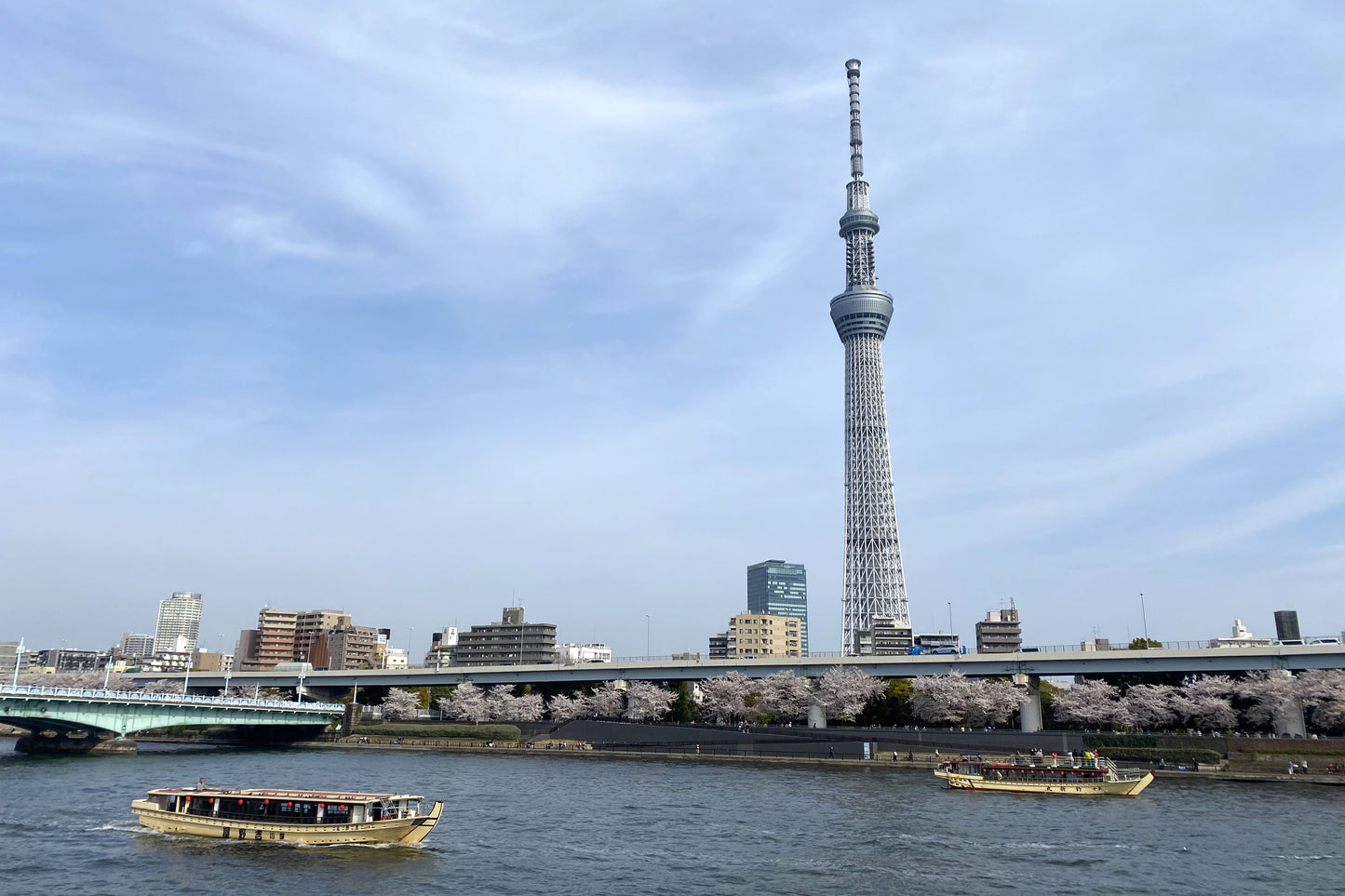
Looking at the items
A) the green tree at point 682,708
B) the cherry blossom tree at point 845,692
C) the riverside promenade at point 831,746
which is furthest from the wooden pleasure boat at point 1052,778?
the green tree at point 682,708

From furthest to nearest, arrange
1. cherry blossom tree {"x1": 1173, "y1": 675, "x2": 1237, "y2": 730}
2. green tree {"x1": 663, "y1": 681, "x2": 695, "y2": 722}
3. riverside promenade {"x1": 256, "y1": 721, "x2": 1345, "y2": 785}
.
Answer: green tree {"x1": 663, "y1": 681, "x2": 695, "y2": 722}, cherry blossom tree {"x1": 1173, "y1": 675, "x2": 1237, "y2": 730}, riverside promenade {"x1": 256, "y1": 721, "x2": 1345, "y2": 785}

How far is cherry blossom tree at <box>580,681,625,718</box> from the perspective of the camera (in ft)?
452

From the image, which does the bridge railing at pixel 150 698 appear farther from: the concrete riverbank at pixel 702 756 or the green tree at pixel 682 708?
the green tree at pixel 682 708

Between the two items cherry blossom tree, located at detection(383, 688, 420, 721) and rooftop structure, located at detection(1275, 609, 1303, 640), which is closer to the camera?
rooftop structure, located at detection(1275, 609, 1303, 640)

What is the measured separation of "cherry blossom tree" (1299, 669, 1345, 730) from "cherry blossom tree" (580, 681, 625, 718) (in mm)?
86611

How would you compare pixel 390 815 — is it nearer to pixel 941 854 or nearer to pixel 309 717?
pixel 941 854

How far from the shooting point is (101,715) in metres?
107

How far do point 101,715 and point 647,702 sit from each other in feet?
227

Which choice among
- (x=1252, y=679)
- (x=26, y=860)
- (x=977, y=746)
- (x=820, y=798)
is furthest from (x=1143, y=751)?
(x=26, y=860)

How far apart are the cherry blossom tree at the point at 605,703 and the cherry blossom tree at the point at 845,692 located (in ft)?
111

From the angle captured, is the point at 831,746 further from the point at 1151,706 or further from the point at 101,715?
the point at 101,715

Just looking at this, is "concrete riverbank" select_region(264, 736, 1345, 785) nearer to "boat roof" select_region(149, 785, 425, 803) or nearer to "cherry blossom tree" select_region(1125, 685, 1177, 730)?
"cherry blossom tree" select_region(1125, 685, 1177, 730)

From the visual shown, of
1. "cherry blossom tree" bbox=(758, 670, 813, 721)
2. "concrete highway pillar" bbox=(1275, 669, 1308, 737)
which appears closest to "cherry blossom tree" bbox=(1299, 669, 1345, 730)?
"concrete highway pillar" bbox=(1275, 669, 1308, 737)

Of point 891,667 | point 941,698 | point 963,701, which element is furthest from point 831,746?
point 891,667
